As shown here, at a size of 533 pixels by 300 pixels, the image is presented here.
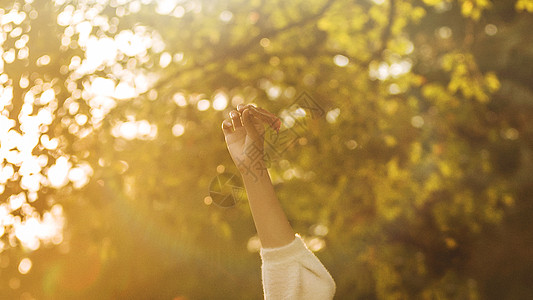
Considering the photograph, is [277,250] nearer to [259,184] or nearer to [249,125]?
[259,184]

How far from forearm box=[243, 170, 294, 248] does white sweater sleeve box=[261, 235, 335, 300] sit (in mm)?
25

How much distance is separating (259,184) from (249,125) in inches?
6.9

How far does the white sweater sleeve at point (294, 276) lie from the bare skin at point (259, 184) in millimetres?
27

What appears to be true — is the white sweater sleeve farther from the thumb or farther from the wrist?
the thumb

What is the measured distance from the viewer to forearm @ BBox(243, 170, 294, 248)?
1.30 meters

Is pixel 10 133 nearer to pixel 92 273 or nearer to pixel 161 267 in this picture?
pixel 161 267

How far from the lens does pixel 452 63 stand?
6348mm

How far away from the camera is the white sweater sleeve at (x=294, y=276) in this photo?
4.33 feet

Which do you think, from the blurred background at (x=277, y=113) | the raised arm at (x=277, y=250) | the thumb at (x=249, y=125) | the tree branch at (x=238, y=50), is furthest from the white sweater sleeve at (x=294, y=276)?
the tree branch at (x=238, y=50)

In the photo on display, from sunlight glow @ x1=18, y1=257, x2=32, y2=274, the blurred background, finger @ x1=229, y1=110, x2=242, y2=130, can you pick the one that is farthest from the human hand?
sunlight glow @ x1=18, y1=257, x2=32, y2=274

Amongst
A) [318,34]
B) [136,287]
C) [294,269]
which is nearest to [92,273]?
[136,287]

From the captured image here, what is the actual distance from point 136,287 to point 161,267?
4.41 ft

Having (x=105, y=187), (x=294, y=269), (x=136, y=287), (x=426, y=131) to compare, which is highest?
(x=294, y=269)

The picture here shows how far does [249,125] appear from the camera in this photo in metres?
1.39
